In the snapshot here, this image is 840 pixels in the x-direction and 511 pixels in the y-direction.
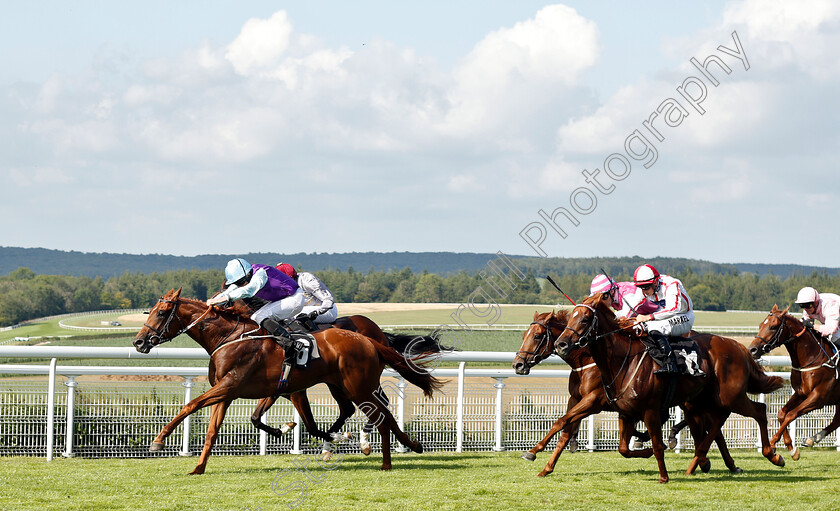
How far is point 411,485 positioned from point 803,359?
3.98 meters

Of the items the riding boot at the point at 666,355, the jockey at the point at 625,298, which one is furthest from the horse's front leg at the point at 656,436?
the jockey at the point at 625,298

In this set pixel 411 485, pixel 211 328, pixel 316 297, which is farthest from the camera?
pixel 316 297

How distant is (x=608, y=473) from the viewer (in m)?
7.39

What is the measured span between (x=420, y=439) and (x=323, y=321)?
180 centimetres

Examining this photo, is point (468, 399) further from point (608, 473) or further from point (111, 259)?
point (111, 259)

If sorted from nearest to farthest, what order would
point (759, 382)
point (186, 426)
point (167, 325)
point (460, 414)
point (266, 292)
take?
point (167, 325), point (266, 292), point (759, 382), point (186, 426), point (460, 414)

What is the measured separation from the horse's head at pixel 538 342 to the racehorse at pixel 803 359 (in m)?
2.18

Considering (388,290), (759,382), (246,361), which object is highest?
(388,290)

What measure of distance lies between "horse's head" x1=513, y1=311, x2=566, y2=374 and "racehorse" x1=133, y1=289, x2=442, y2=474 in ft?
3.97

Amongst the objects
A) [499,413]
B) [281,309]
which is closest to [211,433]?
[281,309]

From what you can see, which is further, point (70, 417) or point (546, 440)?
point (70, 417)

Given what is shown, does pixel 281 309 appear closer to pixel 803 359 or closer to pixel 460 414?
pixel 460 414

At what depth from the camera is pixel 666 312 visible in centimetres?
705

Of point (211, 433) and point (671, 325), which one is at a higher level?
point (671, 325)
